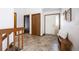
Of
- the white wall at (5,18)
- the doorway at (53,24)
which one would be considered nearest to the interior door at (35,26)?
the doorway at (53,24)

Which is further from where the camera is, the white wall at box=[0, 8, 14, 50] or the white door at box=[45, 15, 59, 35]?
the white door at box=[45, 15, 59, 35]

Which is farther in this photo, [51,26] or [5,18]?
[51,26]

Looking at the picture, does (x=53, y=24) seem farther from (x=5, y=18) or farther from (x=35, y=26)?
(x=5, y=18)

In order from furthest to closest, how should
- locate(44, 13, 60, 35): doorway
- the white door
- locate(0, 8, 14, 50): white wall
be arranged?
locate(44, 13, 60, 35): doorway, the white door, locate(0, 8, 14, 50): white wall

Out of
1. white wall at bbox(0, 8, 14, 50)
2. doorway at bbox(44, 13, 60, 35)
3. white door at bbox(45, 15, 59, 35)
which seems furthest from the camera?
doorway at bbox(44, 13, 60, 35)

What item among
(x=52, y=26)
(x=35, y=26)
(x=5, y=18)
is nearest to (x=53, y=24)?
(x=52, y=26)

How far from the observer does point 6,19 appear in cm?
223

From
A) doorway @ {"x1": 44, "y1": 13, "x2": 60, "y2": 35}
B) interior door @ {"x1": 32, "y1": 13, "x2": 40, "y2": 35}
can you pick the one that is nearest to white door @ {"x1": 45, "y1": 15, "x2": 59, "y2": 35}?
doorway @ {"x1": 44, "y1": 13, "x2": 60, "y2": 35}

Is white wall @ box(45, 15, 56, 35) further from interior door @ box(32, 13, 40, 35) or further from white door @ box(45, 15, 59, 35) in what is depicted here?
interior door @ box(32, 13, 40, 35)
